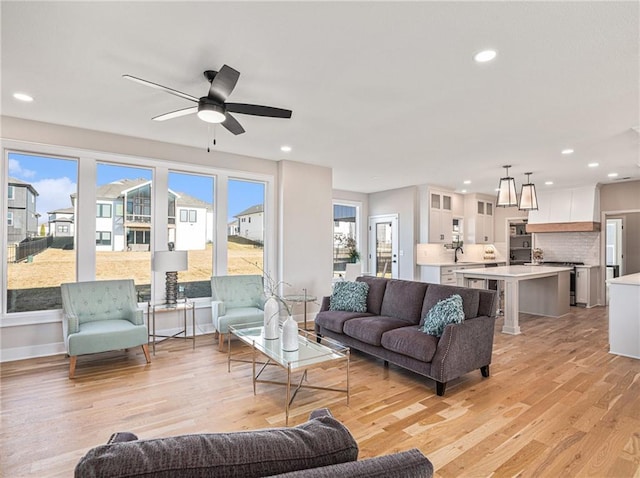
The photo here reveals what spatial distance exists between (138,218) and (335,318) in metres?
2.95

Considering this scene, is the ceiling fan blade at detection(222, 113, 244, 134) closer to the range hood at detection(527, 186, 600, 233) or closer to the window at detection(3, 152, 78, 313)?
the window at detection(3, 152, 78, 313)

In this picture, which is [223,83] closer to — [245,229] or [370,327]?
[370,327]

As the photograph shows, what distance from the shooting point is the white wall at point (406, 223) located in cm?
789

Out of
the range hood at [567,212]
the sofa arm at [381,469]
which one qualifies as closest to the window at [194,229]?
the sofa arm at [381,469]

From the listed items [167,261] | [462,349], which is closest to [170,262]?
[167,261]

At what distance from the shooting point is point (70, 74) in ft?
9.25

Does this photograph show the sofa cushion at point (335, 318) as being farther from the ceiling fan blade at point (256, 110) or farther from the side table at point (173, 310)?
the ceiling fan blade at point (256, 110)

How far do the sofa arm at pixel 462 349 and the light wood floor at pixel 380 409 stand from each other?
20 cm

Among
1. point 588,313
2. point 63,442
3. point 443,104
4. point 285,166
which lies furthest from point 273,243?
point 588,313

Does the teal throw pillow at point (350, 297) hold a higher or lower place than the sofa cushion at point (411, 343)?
higher

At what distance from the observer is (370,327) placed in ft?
11.9

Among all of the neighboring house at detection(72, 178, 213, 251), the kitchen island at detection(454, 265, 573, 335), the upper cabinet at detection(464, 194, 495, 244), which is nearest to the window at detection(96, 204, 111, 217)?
the neighboring house at detection(72, 178, 213, 251)

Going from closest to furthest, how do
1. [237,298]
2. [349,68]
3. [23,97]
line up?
[349,68] → [23,97] → [237,298]

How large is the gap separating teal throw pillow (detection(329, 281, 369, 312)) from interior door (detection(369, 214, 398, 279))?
13.2ft
